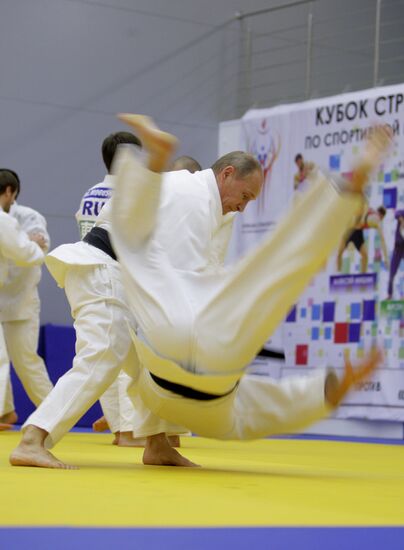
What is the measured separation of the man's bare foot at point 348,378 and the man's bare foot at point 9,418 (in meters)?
4.31

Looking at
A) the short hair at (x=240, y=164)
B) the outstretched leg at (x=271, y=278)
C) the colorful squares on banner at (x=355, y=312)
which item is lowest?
the colorful squares on banner at (x=355, y=312)

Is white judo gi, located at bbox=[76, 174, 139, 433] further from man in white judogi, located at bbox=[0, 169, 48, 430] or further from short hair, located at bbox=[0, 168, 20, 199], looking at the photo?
short hair, located at bbox=[0, 168, 20, 199]

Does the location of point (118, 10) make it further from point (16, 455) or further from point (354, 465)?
point (16, 455)

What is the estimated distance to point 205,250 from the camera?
383cm

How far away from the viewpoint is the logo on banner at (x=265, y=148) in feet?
31.8

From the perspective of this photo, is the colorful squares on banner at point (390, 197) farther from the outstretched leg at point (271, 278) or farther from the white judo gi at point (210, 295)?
the outstretched leg at point (271, 278)

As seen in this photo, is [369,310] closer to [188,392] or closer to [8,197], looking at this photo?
[8,197]

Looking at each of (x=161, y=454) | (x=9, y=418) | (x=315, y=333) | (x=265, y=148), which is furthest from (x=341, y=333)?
(x=161, y=454)

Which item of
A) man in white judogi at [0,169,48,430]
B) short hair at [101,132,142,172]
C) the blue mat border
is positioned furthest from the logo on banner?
the blue mat border

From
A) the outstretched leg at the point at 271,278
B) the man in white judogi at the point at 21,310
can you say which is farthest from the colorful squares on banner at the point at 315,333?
the outstretched leg at the point at 271,278

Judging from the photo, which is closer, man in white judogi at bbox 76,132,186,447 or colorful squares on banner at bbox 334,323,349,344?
man in white judogi at bbox 76,132,186,447

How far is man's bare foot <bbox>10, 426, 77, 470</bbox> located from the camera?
3.68 meters

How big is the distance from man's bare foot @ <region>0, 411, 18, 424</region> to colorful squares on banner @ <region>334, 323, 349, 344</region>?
2.71m

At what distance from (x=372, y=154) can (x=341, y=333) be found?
5.94m
